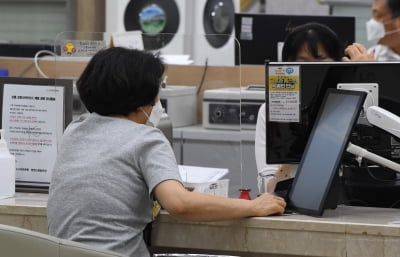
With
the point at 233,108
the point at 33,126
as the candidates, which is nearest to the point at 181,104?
the point at 233,108

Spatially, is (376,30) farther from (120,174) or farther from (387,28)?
(120,174)

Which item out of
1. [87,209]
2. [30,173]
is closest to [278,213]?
[87,209]

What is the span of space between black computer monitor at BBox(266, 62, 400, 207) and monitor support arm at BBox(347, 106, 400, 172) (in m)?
0.05

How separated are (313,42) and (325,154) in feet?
3.04

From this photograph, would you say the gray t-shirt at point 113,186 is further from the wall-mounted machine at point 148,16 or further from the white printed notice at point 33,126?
the wall-mounted machine at point 148,16

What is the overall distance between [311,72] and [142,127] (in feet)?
2.08

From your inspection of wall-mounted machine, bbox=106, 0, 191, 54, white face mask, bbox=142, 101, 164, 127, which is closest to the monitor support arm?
white face mask, bbox=142, 101, 164, 127

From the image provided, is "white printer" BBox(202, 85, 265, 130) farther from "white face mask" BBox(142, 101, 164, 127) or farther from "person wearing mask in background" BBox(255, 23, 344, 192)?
"white face mask" BBox(142, 101, 164, 127)

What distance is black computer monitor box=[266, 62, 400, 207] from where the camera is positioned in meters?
2.88

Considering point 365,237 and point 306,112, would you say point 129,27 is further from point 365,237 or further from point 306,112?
point 365,237

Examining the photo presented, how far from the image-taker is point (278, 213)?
269 centimetres

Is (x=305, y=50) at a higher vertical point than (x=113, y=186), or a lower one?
higher

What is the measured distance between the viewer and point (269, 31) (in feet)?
18.5

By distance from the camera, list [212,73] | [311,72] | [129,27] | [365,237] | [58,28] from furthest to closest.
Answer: [58,28] → [129,27] → [212,73] → [311,72] → [365,237]
